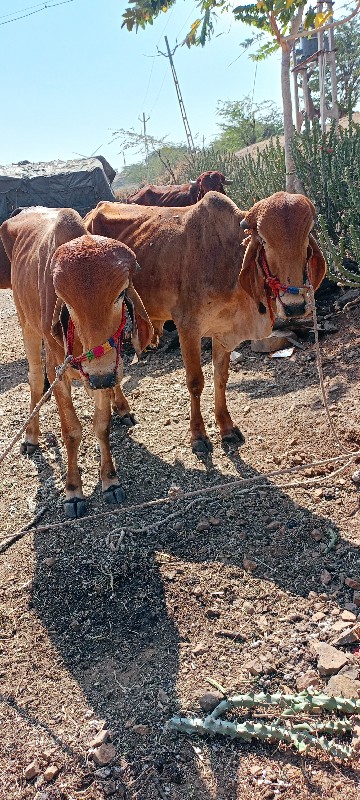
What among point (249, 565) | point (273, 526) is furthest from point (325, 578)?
point (273, 526)

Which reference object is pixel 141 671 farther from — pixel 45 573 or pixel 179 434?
pixel 179 434

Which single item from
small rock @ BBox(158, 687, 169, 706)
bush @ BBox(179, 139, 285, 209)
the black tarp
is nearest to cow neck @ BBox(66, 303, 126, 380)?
small rock @ BBox(158, 687, 169, 706)

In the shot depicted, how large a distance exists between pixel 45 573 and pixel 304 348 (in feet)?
12.0

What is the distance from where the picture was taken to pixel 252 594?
3.16 m

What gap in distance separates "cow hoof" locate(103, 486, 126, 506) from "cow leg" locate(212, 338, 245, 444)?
100 centimetres

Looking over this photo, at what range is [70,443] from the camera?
4.09m

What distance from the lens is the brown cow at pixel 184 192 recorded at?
864 centimetres

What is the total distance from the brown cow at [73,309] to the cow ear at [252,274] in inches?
30.9

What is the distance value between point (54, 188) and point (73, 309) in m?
10.0

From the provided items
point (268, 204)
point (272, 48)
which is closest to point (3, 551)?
point (268, 204)

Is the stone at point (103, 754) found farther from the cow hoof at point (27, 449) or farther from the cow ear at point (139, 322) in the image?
the cow hoof at point (27, 449)

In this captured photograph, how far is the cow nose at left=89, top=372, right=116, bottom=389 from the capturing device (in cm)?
307

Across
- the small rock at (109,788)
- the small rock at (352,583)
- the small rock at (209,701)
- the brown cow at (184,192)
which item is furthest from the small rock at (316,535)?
the brown cow at (184,192)

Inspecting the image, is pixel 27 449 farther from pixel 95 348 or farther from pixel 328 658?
pixel 328 658
